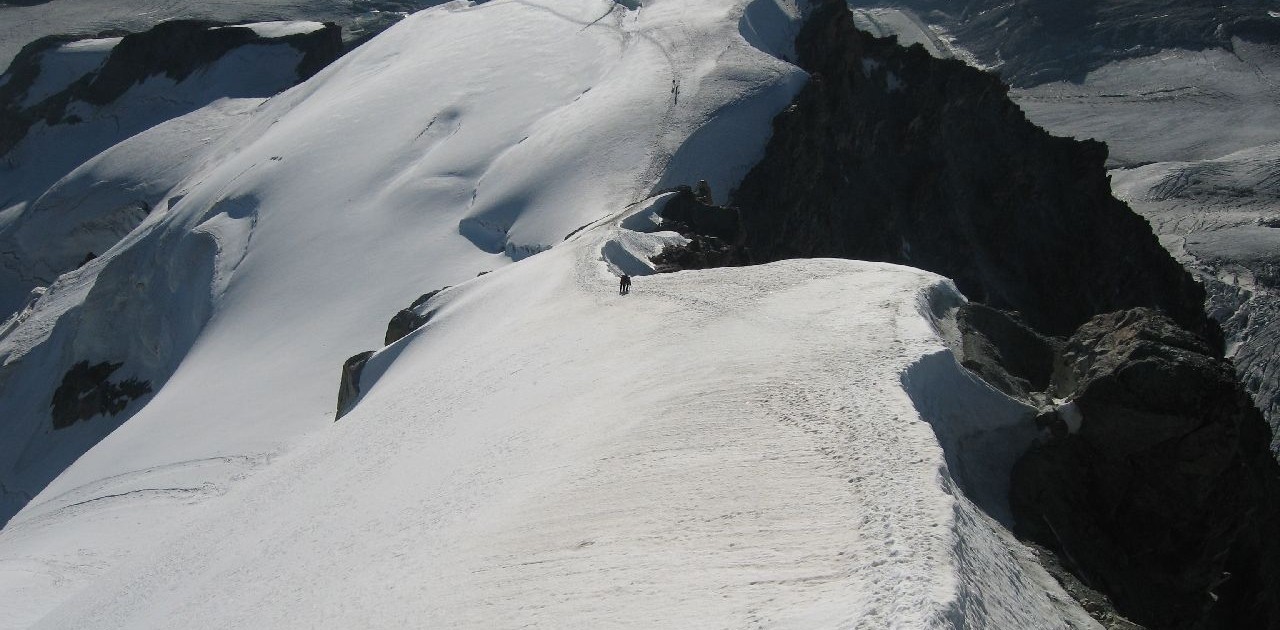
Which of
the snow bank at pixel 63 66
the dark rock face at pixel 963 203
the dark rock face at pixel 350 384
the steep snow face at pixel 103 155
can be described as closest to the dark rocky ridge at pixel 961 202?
the dark rock face at pixel 963 203

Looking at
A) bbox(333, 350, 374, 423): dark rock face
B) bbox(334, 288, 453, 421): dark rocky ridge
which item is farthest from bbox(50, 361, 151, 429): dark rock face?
bbox(333, 350, 374, 423): dark rock face

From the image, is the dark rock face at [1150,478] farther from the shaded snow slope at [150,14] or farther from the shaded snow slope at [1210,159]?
the shaded snow slope at [150,14]

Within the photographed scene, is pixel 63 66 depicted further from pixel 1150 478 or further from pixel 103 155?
pixel 1150 478

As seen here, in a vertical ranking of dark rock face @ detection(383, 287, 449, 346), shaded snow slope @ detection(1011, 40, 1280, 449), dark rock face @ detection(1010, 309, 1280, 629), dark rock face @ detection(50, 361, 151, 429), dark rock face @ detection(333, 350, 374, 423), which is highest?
dark rock face @ detection(1010, 309, 1280, 629)

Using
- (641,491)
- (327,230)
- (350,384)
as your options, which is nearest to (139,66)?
(327,230)

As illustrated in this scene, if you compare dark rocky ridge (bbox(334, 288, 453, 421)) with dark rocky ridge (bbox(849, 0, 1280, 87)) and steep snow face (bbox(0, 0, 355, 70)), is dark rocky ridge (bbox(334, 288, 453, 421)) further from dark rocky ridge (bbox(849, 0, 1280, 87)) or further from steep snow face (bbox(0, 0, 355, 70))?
dark rocky ridge (bbox(849, 0, 1280, 87))


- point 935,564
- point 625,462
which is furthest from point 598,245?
point 935,564

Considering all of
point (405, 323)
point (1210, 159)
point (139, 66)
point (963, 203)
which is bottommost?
point (1210, 159)
